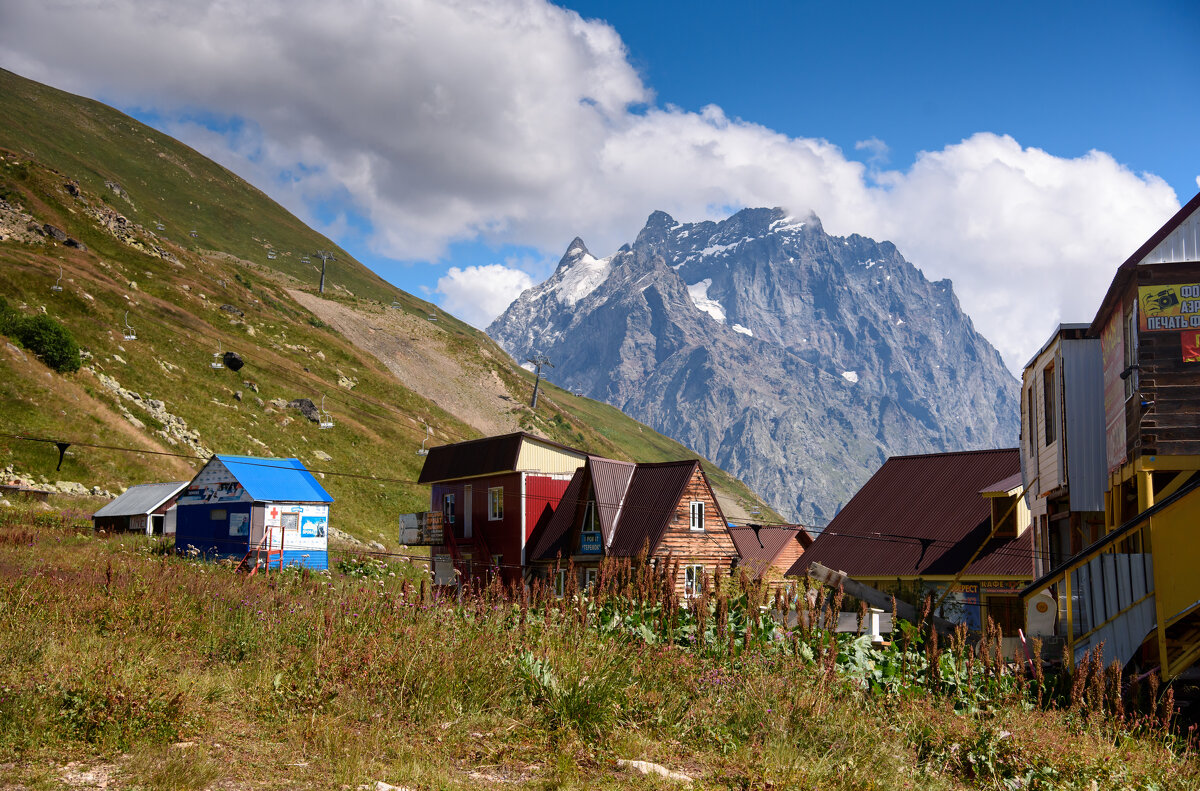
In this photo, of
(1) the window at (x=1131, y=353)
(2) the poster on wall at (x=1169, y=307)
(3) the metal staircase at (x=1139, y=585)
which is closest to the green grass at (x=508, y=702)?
(3) the metal staircase at (x=1139, y=585)

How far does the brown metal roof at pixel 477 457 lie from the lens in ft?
124

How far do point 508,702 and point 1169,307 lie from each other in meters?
14.2

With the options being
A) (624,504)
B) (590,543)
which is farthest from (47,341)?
(624,504)

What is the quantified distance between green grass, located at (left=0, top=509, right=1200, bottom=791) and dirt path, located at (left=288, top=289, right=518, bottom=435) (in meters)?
92.9

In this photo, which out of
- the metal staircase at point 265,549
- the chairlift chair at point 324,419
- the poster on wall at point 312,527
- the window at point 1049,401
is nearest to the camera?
the window at point 1049,401

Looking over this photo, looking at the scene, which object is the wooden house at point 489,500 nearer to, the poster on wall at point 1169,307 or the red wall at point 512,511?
the red wall at point 512,511

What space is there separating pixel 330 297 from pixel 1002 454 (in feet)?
384

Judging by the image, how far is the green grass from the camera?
265 inches

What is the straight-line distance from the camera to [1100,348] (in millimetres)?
18453

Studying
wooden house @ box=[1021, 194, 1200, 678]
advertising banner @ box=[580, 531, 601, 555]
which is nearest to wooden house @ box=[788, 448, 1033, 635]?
advertising banner @ box=[580, 531, 601, 555]

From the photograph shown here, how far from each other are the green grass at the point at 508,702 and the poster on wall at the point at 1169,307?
8.55 metres

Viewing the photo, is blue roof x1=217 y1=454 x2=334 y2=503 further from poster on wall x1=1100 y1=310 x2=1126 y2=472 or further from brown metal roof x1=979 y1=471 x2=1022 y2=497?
poster on wall x1=1100 y1=310 x2=1126 y2=472

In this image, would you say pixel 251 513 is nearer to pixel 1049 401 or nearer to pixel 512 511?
pixel 512 511

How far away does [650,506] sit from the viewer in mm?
33531
